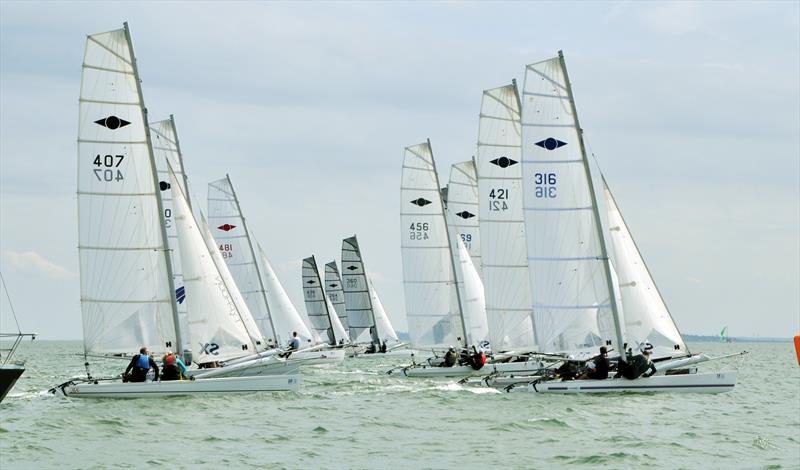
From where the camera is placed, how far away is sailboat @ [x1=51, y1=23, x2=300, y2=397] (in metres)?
30.5

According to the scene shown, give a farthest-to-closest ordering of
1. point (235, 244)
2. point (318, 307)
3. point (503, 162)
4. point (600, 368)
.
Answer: point (318, 307) < point (235, 244) < point (503, 162) < point (600, 368)

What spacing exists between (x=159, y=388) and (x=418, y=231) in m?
18.6

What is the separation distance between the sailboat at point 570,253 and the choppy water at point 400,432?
238 centimetres

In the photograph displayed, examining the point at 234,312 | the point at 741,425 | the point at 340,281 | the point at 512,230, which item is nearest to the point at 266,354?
the point at 234,312

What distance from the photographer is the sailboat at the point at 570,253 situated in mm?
32750

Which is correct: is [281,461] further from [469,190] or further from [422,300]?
[469,190]

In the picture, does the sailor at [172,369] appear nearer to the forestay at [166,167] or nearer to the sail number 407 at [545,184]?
the forestay at [166,167]

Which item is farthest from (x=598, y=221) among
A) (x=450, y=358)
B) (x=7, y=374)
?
(x=7, y=374)

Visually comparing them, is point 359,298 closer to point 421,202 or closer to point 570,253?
point 421,202

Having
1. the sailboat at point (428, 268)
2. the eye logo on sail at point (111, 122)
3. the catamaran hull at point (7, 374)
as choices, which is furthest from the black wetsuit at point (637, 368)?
the sailboat at point (428, 268)

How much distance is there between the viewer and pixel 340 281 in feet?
263

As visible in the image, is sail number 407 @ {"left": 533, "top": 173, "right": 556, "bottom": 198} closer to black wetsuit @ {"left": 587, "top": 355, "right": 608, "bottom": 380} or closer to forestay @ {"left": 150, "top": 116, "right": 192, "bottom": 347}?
black wetsuit @ {"left": 587, "top": 355, "right": 608, "bottom": 380}

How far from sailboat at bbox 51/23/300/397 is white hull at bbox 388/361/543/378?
1103 cm

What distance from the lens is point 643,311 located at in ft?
107
